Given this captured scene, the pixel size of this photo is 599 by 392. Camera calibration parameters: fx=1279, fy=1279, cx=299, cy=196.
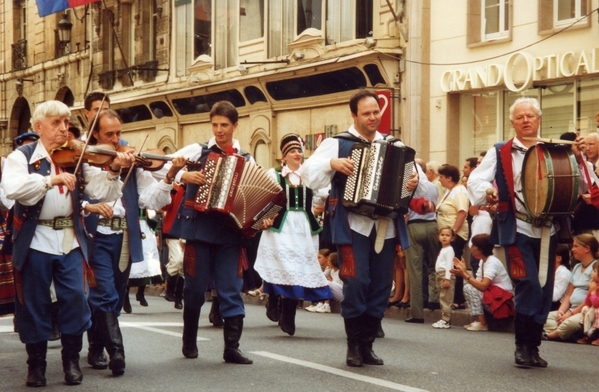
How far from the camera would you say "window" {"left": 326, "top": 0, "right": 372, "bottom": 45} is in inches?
952

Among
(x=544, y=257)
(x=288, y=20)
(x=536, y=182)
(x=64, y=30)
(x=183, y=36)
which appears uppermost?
(x=64, y=30)

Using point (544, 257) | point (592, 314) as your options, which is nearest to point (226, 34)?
point (592, 314)

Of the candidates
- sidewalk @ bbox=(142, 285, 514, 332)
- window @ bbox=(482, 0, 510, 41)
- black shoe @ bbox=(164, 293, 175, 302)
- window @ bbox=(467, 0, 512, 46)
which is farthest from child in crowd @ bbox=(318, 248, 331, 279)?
window @ bbox=(482, 0, 510, 41)

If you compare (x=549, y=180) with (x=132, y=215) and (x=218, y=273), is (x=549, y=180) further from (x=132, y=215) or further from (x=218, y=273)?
(x=132, y=215)

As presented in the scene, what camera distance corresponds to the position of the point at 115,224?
30.8 feet

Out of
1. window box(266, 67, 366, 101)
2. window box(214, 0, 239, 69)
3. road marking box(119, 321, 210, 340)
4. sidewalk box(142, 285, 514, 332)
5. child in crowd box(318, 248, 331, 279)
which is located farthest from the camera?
window box(214, 0, 239, 69)

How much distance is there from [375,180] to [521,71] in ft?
37.5

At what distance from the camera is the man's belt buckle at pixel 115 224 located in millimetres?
9359

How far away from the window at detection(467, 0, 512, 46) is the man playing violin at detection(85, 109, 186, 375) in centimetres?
1223

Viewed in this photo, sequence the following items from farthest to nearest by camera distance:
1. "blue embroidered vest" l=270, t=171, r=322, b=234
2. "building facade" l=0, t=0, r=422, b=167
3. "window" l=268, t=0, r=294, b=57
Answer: "window" l=268, t=0, r=294, b=57 → "building facade" l=0, t=0, r=422, b=167 → "blue embroidered vest" l=270, t=171, r=322, b=234

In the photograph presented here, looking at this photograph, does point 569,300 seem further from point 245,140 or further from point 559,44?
point 245,140

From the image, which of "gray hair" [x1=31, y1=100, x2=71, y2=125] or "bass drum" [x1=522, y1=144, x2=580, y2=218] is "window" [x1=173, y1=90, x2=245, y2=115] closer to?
"bass drum" [x1=522, y1=144, x2=580, y2=218]

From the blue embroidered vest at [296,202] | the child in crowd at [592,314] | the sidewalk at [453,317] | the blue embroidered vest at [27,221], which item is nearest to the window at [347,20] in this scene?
the sidewalk at [453,317]

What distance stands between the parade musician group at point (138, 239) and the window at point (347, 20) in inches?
575
